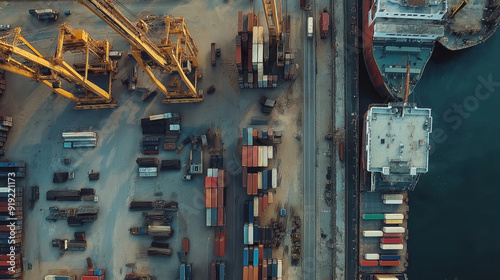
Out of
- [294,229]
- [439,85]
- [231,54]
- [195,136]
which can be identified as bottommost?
[294,229]

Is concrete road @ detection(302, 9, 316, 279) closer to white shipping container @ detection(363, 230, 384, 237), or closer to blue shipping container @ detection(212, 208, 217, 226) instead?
white shipping container @ detection(363, 230, 384, 237)

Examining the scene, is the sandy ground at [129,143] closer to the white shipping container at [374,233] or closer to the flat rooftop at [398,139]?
the white shipping container at [374,233]

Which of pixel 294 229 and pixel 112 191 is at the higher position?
pixel 112 191

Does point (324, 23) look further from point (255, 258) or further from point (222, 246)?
point (222, 246)

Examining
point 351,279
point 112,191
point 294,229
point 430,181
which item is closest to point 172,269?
point 112,191

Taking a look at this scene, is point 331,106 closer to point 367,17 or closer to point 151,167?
point 367,17

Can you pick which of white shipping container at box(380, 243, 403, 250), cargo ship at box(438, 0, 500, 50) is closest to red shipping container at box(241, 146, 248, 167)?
white shipping container at box(380, 243, 403, 250)

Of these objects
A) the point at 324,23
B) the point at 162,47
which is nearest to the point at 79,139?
the point at 162,47
